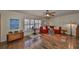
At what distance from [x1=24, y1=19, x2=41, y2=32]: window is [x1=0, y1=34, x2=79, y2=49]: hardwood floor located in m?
0.22

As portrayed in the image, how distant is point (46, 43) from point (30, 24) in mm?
592

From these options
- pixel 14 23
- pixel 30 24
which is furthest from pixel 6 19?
pixel 30 24

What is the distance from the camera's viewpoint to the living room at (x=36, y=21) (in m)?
3.02

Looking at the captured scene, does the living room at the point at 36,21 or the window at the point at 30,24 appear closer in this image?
the living room at the point at 36,21

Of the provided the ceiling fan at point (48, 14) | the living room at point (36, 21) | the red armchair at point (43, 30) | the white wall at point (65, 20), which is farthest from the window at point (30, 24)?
the white wall at point (65, 20)

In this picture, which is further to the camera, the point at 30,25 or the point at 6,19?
the point at 30,25

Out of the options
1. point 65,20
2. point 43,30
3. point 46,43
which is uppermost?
point 65,20

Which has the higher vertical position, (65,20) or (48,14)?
(48,14)

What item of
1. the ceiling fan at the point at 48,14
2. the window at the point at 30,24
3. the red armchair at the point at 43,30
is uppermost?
the ceiling fan at the point at 48,14

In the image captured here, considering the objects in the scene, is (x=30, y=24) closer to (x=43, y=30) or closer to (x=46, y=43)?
(x=43, y=30)

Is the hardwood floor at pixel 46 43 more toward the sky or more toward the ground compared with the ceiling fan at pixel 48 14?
more toward the ground

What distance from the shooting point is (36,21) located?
3.14 m

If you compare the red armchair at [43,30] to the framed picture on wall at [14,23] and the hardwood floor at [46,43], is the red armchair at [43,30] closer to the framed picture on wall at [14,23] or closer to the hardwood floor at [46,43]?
the hardwood floor at [46,43]
